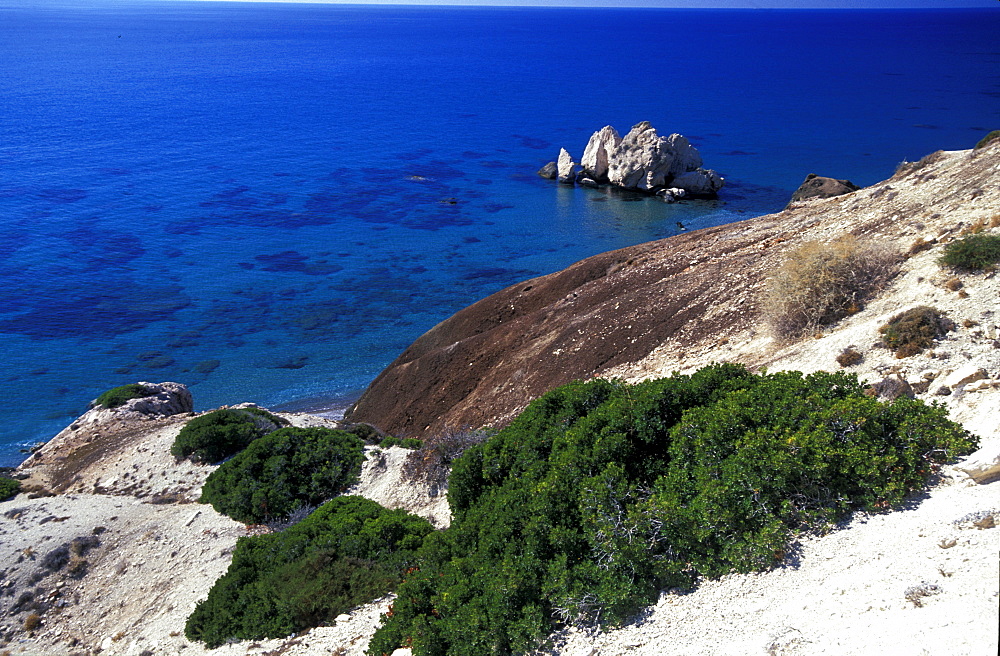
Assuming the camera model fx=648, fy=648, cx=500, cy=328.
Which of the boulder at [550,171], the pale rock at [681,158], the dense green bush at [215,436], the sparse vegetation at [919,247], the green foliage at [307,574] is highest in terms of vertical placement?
the sparse vegetation at [919,247]

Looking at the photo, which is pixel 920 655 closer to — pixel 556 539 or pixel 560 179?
pixel 556 539

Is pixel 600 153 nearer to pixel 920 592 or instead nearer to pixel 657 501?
pixel 657 501

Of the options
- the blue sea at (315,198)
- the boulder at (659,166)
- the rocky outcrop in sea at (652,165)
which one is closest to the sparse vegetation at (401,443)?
the blue sea at (315,198)

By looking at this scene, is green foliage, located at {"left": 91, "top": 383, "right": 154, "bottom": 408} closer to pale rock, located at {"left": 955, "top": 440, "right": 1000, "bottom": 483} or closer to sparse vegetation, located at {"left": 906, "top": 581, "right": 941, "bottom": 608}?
sparse vegetation, located at {"left": 906, "top": 581, "right": 941, "bottom": 608}

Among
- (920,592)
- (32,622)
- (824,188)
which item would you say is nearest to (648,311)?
(920,592)

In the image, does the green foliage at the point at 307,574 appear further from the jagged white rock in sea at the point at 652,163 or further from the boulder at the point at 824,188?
the jagged white rock in sea at the point at 652,163

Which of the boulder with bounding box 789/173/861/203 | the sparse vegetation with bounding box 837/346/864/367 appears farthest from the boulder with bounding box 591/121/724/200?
the sparse vegetation with bounding box 837/346/864/367

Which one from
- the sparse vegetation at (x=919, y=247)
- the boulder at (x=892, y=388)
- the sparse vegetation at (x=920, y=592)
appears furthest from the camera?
the sparse vegetation at (x=919, y=247)
